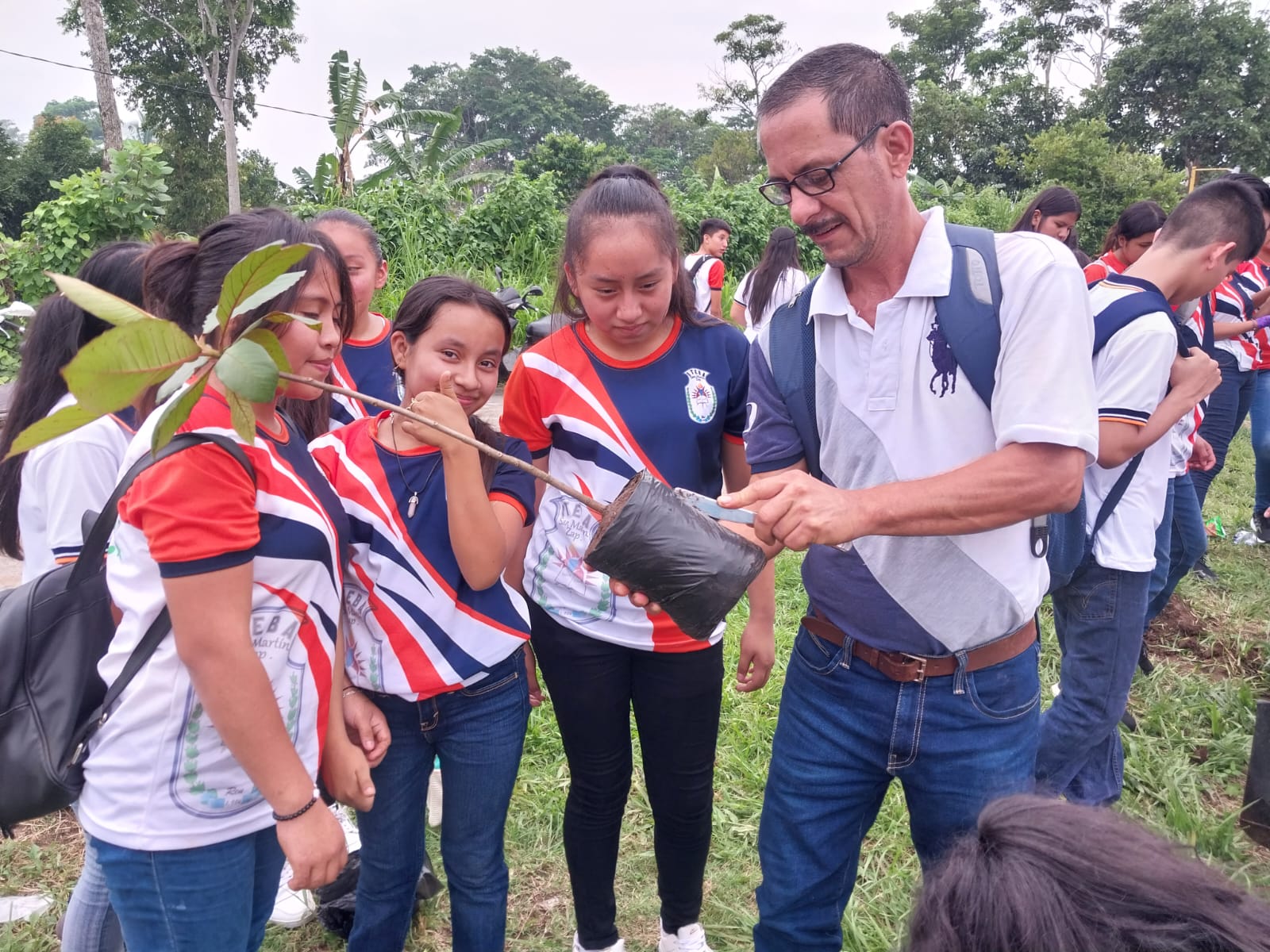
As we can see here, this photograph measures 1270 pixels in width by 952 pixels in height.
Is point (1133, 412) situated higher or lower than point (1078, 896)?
higher

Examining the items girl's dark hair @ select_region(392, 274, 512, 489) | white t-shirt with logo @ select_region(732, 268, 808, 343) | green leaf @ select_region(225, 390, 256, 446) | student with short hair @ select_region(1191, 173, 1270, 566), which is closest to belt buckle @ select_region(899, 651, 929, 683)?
girl's dark hair @ select_region(392, 274, 512, 489)

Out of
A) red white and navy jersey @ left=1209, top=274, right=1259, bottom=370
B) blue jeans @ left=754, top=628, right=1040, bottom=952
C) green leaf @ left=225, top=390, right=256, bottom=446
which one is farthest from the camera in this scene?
red white and navy jersey @ left=1209, top=274, right=1259, bottom=370

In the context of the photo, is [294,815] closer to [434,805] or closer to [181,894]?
[181,894]

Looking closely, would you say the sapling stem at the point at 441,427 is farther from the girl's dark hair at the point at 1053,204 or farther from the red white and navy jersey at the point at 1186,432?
the girl's dark hair at the point at 1053,204

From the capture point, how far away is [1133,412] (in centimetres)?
210

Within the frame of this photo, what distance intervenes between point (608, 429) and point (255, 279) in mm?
966

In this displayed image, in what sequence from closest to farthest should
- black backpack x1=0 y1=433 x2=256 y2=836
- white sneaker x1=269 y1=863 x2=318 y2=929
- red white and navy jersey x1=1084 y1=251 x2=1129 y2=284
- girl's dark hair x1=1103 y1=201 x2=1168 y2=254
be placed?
black backpack x1=0 y1=433 x2=256 y2=836 < white sneaker x1=269 y1=863 x2=318 y2=929 < red white and navy jersey x1=1084 y1=251 x2=1129 y2=284 < girl's dark hair x1=1103 y1=201 x2=1168 y2=254

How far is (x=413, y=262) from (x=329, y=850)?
30.0ft

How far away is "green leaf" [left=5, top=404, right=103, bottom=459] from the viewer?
902mm

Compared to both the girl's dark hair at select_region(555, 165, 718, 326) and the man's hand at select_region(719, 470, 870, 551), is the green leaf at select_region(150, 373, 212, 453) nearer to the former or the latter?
the man's hand at select_region(719, 470, 870, 551)

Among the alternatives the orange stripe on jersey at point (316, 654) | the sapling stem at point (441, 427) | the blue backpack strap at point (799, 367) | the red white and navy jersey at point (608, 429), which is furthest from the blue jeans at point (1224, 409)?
the orange stripe on jersey at point (316, 654)

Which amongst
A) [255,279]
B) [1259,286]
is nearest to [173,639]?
[255,279]

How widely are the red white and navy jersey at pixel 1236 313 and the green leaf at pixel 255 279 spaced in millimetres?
4831

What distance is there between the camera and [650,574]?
1.32m
